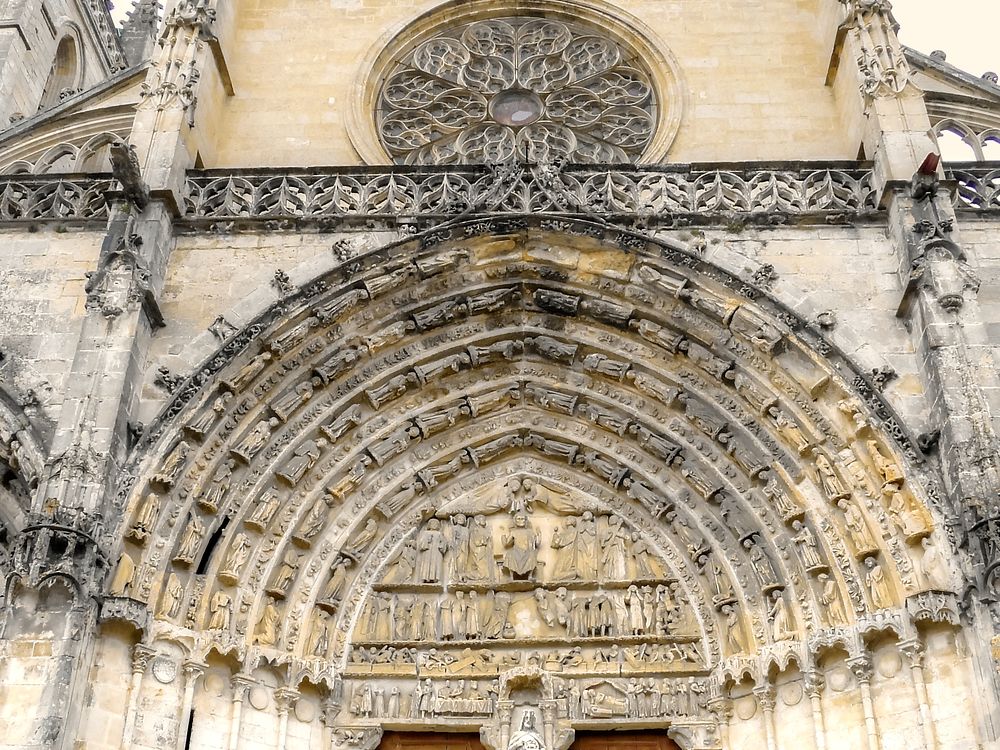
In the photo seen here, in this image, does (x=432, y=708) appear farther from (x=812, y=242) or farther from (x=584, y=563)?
(x=812, y=242)

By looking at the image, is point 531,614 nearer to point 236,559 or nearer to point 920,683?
point 236,559

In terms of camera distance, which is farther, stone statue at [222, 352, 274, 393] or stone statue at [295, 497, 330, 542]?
stone statue at [295, 497, 330, 542]

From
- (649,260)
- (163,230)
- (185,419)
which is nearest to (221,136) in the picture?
(163,230)

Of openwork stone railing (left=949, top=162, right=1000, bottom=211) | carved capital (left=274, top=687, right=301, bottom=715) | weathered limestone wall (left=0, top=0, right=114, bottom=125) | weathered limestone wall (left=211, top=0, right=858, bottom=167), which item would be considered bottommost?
carved capital (left=274, top=687, right=301, bottom=715)

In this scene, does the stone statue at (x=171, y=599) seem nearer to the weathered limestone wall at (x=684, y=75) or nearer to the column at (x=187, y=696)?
the column at (x=187, y=696)

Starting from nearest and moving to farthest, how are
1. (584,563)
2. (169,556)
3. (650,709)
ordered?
(169,556), (650,709), (584,563)

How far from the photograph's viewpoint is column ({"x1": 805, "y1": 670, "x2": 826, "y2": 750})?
8484mm

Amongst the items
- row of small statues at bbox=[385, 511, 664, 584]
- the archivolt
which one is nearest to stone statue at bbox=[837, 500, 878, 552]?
the archivolt

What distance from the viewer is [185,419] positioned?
29.2 feet

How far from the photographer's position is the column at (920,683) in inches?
310

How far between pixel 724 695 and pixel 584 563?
61.5 inches

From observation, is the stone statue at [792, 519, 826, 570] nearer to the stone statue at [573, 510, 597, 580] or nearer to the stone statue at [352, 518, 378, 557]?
the stone statue at [573, 510, 597, 580]

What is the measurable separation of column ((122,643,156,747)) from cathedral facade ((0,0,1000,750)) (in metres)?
0.03

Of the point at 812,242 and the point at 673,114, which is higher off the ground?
the point at 673,114
